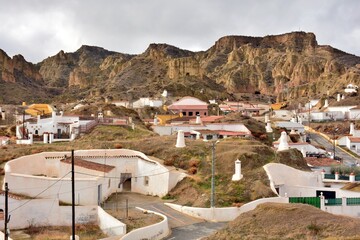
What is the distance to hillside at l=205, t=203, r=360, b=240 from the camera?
16656mm

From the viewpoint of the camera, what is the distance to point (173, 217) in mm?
26891

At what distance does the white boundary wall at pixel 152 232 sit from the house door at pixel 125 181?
10.9 m

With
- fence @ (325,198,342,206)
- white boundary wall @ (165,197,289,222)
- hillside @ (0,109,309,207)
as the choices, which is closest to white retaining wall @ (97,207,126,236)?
white boundary wall @ (165,197,289,222)

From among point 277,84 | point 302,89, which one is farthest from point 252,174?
point 277,84

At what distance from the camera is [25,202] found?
85.5ft

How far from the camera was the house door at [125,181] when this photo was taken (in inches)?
1364

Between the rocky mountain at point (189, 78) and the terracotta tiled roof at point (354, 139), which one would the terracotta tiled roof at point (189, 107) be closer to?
the terracotta tiled roof at point (354, 139)

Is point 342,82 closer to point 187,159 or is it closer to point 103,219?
point 187,159

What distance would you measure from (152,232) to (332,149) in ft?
157

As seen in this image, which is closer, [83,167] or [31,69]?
[83,167]

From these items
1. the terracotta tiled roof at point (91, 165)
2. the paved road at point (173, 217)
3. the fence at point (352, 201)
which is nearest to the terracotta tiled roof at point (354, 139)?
the fence at point (352, 201)

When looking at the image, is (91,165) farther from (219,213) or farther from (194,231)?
(194,231)

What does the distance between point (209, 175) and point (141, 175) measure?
5.51 meters

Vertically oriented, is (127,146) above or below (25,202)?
above
